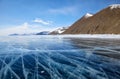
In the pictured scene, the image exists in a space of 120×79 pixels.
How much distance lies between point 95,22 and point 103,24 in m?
10.0

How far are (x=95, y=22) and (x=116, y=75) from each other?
10902 cm

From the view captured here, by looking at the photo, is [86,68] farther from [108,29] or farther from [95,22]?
[95,22]

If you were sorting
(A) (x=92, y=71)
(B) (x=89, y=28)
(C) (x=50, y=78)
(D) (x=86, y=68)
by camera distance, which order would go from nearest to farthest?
1. (C) (x=50, y=78)
2. (A) (x=92, y=71)
3. (D) (x=86, y=68)
4. (B) (x=89, y=28)

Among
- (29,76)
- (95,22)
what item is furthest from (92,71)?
(95,22)

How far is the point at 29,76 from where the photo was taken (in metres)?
6.65

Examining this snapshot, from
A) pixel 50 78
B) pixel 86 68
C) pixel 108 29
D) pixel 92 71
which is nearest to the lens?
pixel 50 78

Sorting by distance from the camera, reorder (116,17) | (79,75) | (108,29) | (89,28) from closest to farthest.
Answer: (79,75) < (108,29) < (116,17) < (89,28)

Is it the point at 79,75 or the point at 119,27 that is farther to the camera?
the point at 119,27

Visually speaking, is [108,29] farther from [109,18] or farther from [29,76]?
[29,76]

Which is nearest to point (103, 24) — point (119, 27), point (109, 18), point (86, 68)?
point (109, 18)

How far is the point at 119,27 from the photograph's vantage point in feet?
290

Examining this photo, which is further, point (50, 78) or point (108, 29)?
point (108, 29)

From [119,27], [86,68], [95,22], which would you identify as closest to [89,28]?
[95,22]

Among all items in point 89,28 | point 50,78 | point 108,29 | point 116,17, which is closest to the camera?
point 50,78
